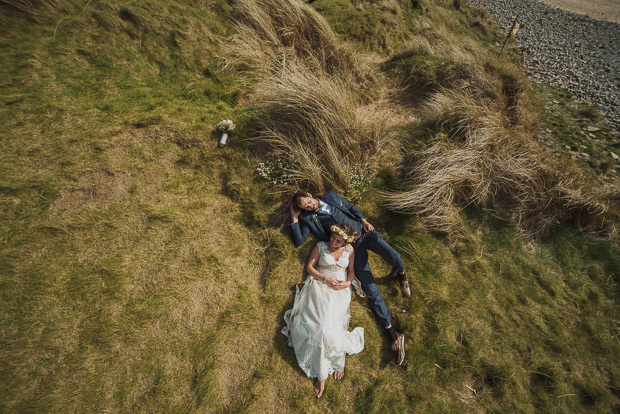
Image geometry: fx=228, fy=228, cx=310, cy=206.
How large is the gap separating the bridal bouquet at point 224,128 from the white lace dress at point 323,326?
9.43 ft

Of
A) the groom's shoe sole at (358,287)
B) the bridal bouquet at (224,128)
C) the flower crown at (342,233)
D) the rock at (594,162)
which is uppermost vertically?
the bridal bouquet at (224,128)

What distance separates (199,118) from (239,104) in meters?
0.92

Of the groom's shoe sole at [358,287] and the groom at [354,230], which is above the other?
the groom at [354,230]

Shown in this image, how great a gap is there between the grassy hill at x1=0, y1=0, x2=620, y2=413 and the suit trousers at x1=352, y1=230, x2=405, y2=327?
0.33 meters

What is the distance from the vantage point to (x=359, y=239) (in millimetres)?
3826

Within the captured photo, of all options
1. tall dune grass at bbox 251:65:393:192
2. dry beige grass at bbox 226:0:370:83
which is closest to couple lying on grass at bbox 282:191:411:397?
tall dune grass at bbox 251:65:393:192

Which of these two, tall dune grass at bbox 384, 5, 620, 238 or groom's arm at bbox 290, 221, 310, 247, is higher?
tall dune grass at bbox 384, 5, 620, 238

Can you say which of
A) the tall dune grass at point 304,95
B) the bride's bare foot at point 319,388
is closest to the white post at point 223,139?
the tall dune grass at point 304,95

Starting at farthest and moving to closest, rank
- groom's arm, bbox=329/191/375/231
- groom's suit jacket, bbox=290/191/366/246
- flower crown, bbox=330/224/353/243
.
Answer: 1. groom's arm, bbox=329/191/375/231
2. groom's suit jacket, bbox=290/191/366/246
3. flower crown, bbox=330/224/353/243

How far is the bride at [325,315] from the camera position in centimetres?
298

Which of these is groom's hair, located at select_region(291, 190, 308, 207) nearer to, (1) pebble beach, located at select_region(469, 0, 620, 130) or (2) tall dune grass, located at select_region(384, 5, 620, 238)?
(2) tall dune grass, located at select_region(384, 5, 620, 238)

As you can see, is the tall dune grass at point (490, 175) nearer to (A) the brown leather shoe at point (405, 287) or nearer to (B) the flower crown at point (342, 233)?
(A) the brown leather shoe at point (405, 287)

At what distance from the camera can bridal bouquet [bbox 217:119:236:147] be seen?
4.37m

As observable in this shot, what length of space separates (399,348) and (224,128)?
477 centimetres
